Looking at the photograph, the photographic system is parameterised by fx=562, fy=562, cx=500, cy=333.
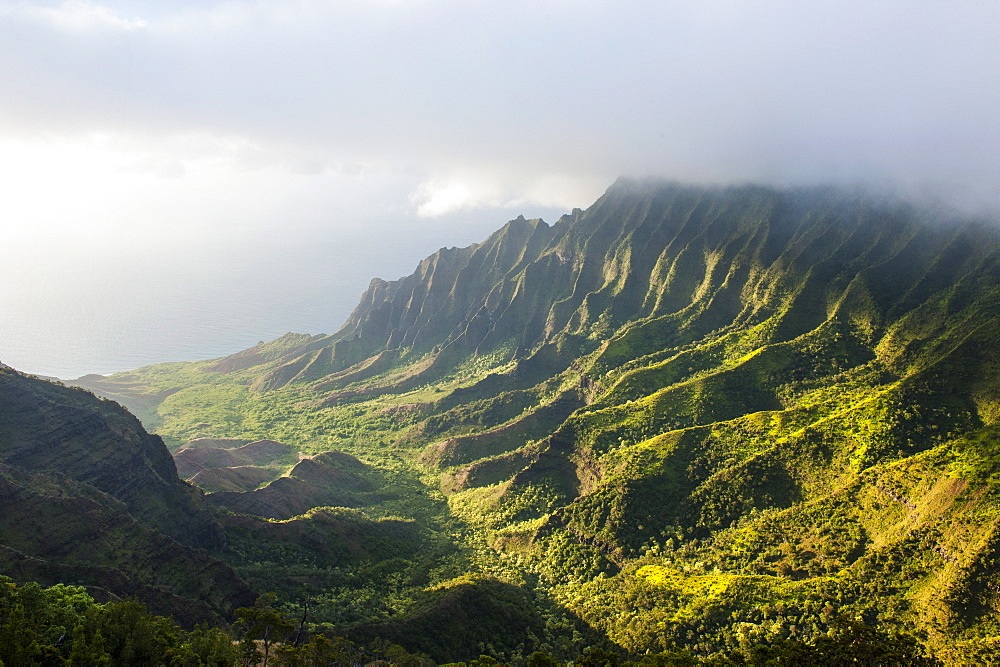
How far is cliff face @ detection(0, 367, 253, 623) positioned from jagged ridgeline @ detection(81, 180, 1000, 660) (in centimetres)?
4172

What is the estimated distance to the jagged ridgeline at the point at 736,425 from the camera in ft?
184

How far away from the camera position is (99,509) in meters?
55.2

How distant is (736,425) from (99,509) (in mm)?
80311

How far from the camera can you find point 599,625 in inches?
2424

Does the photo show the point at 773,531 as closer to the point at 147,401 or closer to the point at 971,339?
the point at 971,339

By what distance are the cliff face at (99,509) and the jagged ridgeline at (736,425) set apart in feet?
137

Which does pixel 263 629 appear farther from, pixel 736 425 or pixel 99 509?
pixel 736 425

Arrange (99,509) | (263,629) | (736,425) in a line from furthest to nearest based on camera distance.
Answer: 1. (736,425)
2. (99,509)
3. (263,629)

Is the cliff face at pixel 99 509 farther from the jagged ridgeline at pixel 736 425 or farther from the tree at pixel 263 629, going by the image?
the jagged ridgeline at pixel 736 425

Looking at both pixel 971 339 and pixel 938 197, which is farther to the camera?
pixel 938 197

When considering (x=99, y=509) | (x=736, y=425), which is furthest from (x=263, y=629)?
(x=736, y=425)

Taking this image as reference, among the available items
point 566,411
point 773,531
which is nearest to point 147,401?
point 566,411

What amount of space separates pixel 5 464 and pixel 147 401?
157653mm

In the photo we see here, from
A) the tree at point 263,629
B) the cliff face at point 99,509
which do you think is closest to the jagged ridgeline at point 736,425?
the tree at point 263,629
